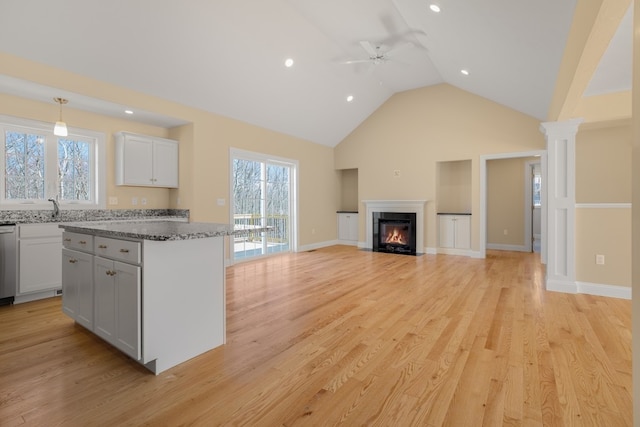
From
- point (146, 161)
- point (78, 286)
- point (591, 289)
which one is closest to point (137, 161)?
point (146, 161)

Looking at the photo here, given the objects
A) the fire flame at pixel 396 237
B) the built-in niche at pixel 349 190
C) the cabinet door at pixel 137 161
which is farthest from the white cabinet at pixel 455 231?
the cabinet door at pixel 137 161

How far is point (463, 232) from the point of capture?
682 cm

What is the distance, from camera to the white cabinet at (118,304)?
2039 mm

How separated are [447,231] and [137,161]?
6139mm

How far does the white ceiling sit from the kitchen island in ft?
7.51

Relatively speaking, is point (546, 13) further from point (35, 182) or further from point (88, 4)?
point (35, 182)

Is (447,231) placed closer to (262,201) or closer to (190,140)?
(262,201)

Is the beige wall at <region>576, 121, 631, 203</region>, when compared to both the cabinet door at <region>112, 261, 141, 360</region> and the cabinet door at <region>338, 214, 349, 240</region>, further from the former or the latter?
the cabinet door at <region>338, 214, 349, 240</region>

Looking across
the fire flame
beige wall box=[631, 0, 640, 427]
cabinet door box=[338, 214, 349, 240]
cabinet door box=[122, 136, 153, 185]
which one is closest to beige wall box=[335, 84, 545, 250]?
the fire flame

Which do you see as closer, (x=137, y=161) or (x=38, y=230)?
(x=38, y=230)

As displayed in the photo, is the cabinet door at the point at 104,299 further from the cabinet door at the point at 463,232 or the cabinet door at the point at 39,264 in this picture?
the cabinet door at the point at 463,232

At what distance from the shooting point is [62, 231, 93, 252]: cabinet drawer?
2537 millimetres

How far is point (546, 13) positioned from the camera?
2.64 meters

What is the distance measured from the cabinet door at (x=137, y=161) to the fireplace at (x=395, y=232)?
15.8ft
